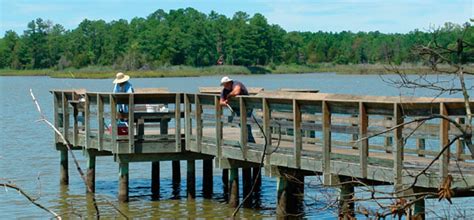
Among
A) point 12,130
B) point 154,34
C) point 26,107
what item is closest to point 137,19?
point 154,34

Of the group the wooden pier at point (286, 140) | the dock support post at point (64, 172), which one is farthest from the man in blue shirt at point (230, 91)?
the dock support post at point (64, 172)

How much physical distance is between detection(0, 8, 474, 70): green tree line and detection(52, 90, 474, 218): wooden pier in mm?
99037

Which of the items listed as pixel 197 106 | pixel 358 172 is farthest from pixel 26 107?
pixel 358 172

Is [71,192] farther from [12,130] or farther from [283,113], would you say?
[12,130]

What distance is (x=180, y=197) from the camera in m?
18.6

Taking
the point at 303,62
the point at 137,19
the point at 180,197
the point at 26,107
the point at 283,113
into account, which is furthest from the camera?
the point at 137,19

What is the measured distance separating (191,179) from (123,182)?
1160 mm

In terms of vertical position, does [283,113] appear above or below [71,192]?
above

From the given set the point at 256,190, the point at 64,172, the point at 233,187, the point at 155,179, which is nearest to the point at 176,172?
the point at 155,179

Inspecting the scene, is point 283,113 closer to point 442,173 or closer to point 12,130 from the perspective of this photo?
point 442,173

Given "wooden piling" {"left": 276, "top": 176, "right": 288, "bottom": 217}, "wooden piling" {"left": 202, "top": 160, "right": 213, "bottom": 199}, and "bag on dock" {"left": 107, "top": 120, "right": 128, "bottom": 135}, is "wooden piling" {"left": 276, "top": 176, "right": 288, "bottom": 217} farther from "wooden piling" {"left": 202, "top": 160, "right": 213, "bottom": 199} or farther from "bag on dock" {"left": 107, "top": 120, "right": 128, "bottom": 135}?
"wooden piling" {"left": 202, "top": 160, "right": 213, "bottom": 199}

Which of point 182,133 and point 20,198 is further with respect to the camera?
point 20,198

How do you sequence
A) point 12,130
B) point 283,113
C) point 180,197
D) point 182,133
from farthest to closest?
point 12,130 → point 180,197 → point 182,133 → point 283,113

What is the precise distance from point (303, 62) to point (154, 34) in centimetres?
2164
